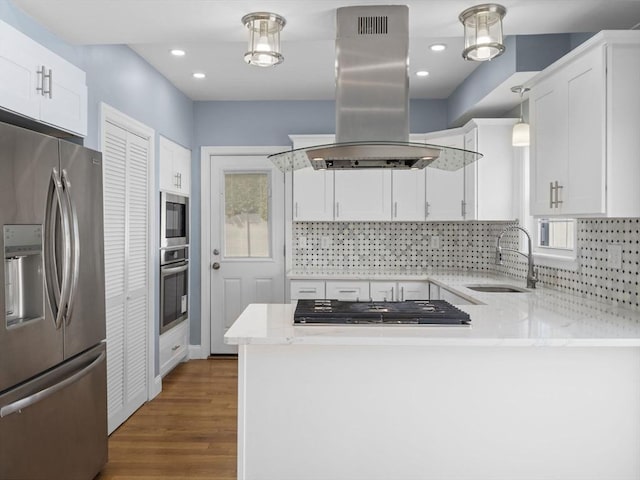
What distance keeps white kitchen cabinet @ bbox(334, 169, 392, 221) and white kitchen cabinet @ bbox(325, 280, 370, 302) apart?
0.61 metres

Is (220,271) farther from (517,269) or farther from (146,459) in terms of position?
(517,269)

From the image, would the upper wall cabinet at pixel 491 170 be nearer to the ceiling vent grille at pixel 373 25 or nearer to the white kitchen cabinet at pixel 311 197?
the white kitchen cabinet at pixel 311 197

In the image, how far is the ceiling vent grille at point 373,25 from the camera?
2.29 meters

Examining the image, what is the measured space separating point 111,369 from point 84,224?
1168mm

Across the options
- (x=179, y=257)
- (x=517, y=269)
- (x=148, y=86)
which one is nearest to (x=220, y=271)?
(x=179, y=257)

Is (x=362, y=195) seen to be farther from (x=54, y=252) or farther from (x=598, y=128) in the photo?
(x=54, y=252)

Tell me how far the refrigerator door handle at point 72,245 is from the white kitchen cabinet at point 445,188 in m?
3.09

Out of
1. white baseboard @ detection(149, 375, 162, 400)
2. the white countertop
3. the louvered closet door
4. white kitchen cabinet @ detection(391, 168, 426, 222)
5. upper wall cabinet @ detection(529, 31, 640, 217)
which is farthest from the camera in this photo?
white kitchen cabinet @ detection(391, 168, 426, 222)

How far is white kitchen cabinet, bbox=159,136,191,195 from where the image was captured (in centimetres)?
417

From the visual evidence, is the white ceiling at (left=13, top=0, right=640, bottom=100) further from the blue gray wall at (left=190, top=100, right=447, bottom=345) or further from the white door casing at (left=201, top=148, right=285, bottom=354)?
the white door casing at (left=201, top=148, right=285, bottom=354)

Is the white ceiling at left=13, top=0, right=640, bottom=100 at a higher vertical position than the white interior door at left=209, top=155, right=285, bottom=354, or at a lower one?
higher

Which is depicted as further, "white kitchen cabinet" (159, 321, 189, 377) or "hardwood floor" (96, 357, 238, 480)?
"white kitchen cabinet" (159, 321, 189, 377)

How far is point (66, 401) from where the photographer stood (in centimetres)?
227

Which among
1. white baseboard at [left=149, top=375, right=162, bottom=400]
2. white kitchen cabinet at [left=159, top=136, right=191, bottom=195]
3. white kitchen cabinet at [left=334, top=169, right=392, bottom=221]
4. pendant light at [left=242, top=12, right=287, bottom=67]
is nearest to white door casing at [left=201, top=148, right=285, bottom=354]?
white kitchen cabinet at [left=159, top=136, right=191, bottom=195]
